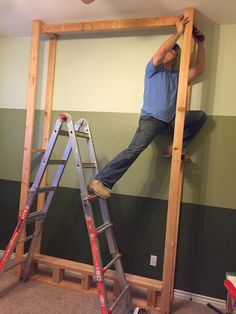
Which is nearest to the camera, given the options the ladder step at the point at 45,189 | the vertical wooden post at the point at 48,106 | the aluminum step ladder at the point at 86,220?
the aluminum step ladder at the point at 86,220

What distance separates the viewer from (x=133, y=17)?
2.51 meters

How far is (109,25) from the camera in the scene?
2.52 m

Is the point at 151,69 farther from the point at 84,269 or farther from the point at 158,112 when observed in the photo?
the point at 84,269

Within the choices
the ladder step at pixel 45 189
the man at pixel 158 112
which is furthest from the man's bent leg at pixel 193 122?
the ladder step at pixel 45 189

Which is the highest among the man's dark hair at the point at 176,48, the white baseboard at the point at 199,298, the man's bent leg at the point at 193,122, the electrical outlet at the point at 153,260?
the man's dark hair at the point at 176,48

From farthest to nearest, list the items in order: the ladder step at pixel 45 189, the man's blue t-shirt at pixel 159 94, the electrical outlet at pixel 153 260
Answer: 1. the electrical outlet at pixel 153 260
2. the ladder step at pixel 45 189
3. the man's blue t-shirt at pixel 159 94

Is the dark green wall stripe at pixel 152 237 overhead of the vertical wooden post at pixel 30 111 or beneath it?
beneath

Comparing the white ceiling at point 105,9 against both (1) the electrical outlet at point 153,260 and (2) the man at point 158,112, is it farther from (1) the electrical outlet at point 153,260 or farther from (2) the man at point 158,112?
(1) the electrical outlet at point 153,260

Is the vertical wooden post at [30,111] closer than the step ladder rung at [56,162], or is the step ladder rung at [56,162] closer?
the step ladder rung at [56,162]

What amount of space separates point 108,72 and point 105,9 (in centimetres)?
57

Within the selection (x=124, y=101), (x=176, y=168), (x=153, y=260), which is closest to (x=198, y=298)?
(x=153, y=260)

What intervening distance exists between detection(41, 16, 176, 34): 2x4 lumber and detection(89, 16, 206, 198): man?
16cm

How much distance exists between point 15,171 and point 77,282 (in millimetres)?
1349

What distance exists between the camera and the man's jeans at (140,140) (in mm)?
2271
